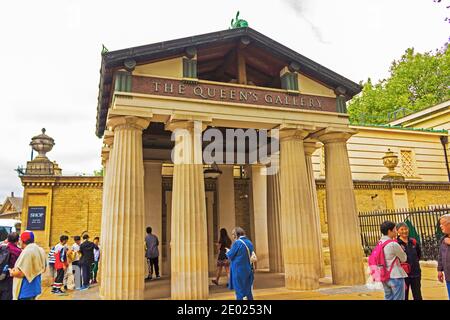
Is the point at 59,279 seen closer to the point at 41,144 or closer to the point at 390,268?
the point at 41,144

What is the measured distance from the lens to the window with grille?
2258 cm

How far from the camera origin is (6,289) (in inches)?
237

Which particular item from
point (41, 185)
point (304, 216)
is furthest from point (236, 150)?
point (41, 185)

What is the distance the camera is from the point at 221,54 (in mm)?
10852

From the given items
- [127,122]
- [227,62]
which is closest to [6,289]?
[127,122]

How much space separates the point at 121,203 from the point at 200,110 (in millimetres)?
3258

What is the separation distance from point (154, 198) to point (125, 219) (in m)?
5.42

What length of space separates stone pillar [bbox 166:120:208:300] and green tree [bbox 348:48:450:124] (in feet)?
90.8

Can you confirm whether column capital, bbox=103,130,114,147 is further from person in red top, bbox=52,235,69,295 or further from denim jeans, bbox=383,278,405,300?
denim jeans, bbox=383,278,405,300

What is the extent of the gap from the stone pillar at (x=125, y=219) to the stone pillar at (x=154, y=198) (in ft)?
16.0

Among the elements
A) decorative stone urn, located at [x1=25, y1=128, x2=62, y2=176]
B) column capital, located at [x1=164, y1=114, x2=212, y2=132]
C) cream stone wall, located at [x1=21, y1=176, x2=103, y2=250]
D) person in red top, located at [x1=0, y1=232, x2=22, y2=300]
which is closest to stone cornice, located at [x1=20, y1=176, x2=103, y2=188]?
cream stone wall, located at [x1=21, y1=176, x2=103, y2=250]

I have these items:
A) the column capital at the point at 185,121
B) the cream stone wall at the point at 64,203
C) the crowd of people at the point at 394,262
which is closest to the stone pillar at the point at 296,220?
the column capital at the point at 185,121

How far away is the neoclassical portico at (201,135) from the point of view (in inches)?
331
